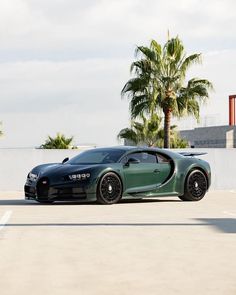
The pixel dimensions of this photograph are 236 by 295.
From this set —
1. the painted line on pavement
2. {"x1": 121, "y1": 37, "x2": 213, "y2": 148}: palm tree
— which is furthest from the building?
the painted line on pavement

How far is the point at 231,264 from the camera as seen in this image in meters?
7.08

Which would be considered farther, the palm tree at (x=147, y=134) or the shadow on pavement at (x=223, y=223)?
the palm tree at (x=147, y=134)

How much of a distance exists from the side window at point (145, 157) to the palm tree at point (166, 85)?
17.0m

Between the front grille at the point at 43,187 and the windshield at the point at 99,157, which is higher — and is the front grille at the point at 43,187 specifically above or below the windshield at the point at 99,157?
below

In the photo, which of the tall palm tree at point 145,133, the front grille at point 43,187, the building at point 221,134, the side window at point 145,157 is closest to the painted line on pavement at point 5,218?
the front grille at point 43,187

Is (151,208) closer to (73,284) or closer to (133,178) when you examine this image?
(133,178)

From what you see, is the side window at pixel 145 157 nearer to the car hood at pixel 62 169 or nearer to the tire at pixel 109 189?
the tire at pixel 109 189

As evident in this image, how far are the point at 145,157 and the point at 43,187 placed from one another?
2.37 metres

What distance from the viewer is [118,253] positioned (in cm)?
786

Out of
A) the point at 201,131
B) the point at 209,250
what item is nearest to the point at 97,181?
the point at 209,250

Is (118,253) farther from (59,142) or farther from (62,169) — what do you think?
(59,142)

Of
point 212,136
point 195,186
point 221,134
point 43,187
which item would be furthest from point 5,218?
point 212,136

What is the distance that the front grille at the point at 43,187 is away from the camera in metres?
15.8

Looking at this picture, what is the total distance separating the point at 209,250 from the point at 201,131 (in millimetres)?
61338
